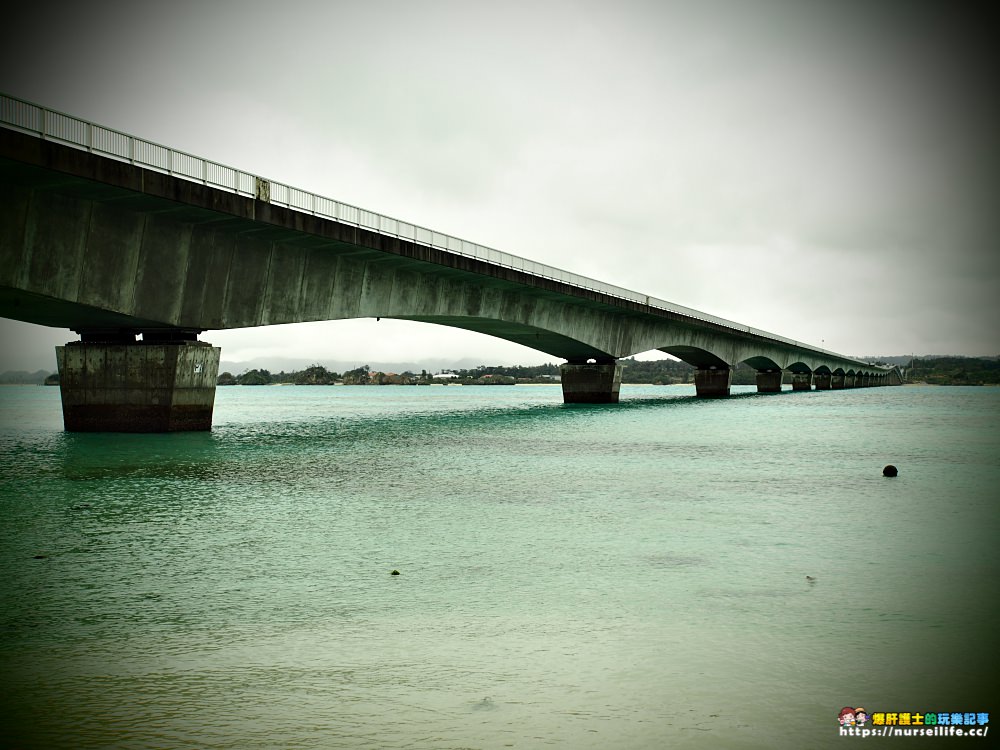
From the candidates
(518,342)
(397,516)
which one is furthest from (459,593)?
(518,342)

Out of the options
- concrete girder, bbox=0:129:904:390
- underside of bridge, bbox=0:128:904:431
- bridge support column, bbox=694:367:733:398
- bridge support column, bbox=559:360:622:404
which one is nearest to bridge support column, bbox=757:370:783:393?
bridge support column, bbox=694:367:733:398

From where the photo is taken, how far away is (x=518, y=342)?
71.0 meters

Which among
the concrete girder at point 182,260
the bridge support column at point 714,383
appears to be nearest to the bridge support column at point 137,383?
the concrete girder at point 182,260

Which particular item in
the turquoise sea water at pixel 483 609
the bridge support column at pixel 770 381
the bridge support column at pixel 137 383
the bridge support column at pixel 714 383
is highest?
the bridge support column at pixel 770 381

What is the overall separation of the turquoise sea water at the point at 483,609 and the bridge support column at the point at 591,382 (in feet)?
172

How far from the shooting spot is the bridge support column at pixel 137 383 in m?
32.6

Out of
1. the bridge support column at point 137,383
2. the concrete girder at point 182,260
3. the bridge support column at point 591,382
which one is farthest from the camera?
the bridge support column at point 591,382

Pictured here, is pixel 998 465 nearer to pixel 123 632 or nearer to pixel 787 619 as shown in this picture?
pixel 787 619

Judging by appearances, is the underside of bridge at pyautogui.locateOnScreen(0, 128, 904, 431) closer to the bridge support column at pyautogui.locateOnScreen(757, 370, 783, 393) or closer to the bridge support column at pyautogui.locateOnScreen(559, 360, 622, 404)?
the bridge support column at pyautogui.locateOnScreen(559, 360, 622, 404)

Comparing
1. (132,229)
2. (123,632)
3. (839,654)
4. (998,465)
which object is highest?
(132,229)

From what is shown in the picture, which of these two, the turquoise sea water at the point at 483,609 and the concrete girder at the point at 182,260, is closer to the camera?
the turquoise sea water at the point at 483,609

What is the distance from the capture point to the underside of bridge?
25.8 m

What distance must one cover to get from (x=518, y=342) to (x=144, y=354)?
137 ft

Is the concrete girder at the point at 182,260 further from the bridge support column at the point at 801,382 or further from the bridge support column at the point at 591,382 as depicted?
the bridge support column at the point at 801,382
